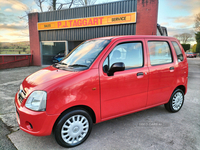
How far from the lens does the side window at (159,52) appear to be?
328 cm

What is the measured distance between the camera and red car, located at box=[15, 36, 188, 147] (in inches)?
88.0

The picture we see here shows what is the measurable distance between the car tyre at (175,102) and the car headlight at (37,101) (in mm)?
3103

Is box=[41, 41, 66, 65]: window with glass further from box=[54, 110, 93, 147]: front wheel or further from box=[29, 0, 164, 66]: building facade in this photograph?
A: box=[54, 110, 93, 147]: front wheel

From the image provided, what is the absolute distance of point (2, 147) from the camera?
8.12 feet

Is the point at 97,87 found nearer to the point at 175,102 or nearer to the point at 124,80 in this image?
the point at 124,80

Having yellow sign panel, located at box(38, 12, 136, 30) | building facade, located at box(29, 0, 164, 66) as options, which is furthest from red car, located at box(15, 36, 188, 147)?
yellow sign panel, located at box(38, 12, 136, 30)

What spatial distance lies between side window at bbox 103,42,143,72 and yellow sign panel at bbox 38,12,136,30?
8813 mm

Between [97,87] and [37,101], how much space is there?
969 millimetres

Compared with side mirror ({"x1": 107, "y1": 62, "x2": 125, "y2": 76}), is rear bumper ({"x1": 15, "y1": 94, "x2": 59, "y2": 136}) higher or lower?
lower

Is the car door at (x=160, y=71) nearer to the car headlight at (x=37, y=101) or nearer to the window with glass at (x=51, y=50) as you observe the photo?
the car headlight at (x=37, y=101)

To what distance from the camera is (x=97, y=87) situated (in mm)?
2523

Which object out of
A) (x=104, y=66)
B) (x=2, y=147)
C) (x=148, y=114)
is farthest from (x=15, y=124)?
(x=148, y=114)

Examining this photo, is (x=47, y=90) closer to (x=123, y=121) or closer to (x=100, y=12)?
(x=123, y=121)

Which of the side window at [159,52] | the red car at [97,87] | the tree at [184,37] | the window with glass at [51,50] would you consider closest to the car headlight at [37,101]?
the red car at [97,87]
